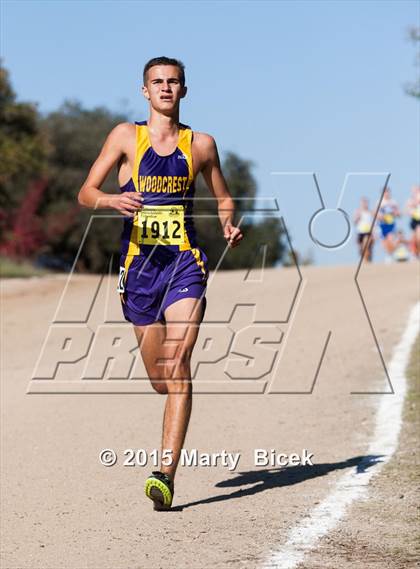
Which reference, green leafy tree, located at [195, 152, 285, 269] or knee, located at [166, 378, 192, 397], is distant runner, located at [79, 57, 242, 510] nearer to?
knee, located at [166, 378, 192, 397]

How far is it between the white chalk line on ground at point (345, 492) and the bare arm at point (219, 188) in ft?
5.45

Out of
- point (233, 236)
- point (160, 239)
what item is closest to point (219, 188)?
point (233, 236)

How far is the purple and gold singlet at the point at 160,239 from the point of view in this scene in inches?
283

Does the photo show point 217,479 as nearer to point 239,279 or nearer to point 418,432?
point 418,432

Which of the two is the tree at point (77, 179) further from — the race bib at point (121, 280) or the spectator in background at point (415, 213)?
the race bib at point (121, 280)

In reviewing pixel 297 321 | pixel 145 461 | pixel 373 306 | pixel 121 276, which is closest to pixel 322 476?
pixel 145 461

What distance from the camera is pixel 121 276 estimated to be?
7438 millimetres

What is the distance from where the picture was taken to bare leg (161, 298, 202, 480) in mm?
7258

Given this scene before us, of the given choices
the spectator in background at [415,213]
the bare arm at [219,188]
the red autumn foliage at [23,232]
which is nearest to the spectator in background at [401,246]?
the spectator in background at [415,213]

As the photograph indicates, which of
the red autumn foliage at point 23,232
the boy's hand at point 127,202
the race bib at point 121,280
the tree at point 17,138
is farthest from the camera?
the red autumn foliage at point 23,232

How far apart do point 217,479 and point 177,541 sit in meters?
1.93

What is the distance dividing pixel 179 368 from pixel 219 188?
114 cm

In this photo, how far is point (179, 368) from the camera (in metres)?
7.29

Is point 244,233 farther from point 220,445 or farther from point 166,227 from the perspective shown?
point 166,227
